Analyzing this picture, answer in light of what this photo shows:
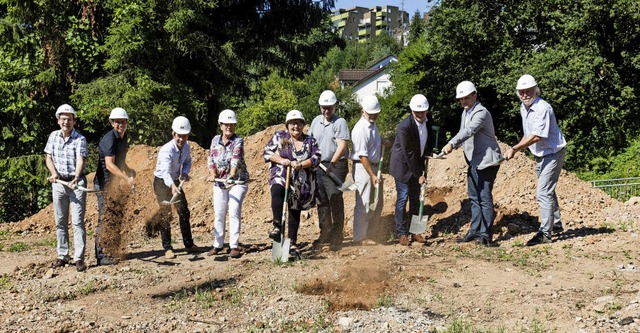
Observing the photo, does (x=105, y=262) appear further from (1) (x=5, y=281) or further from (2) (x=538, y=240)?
(2) (x=538, y=240)

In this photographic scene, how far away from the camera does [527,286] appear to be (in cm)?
670

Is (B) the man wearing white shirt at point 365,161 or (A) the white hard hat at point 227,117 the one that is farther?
(B) the man wearing white shirt at point 365,161

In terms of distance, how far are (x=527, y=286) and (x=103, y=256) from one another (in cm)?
512

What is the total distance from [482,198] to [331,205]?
6.38 feet

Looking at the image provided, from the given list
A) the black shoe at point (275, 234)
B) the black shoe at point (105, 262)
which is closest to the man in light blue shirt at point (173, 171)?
the black shoe at point (105, 262)

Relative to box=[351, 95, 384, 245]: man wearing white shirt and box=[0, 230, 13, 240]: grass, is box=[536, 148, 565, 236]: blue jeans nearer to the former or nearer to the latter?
box=[351, 95, 384, 245]: man wearing white shirt

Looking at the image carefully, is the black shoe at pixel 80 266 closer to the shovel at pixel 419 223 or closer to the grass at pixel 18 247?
the grass at pixel 18 247

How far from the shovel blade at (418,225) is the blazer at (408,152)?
546 mm

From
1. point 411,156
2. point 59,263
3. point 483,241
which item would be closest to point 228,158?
point 411,156

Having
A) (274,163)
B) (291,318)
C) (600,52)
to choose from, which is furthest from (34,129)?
(600,52)

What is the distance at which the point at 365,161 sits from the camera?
8438mm

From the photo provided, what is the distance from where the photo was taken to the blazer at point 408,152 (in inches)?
335

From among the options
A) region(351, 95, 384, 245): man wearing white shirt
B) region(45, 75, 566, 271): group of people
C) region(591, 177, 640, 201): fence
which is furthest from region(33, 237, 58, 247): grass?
region(591, 177, 640, 201): fence

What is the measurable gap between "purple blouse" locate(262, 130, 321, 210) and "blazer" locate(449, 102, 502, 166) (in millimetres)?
1739
